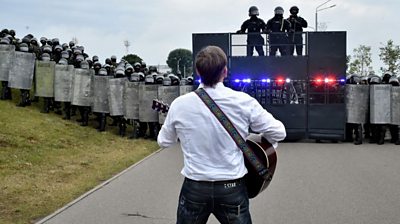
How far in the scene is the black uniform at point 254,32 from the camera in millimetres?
17688

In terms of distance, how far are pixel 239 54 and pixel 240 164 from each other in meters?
14.0

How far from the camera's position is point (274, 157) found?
4.07 m

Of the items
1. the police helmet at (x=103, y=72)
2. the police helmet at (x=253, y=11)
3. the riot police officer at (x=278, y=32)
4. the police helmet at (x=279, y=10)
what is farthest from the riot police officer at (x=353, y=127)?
the police helmet at (x=103, y=72)

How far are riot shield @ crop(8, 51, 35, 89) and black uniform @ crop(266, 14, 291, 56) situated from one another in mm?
7171

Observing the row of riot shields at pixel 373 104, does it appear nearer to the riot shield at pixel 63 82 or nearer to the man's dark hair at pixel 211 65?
the riot shield at pixel 63 82

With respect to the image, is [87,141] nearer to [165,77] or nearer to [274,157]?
[165,77]

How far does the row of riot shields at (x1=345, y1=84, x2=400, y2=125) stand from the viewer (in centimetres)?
1683

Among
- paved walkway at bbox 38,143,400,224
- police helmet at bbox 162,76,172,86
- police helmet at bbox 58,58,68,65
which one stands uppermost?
police helmet at bbox 58,58,68,65

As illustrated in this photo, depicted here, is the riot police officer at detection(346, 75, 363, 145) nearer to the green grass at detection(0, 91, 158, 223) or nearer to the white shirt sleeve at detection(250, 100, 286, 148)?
the green grass at detection(0, 91, 158, 223)

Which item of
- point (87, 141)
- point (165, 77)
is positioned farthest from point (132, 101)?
point (87, 141)

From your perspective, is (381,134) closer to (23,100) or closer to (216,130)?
(23,100)

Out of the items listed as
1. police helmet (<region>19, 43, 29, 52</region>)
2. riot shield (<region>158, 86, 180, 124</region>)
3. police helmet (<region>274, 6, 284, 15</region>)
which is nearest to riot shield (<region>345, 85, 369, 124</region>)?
police helmet (<region>274, 6, 284, 15</region>)

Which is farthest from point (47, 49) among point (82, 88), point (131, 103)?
point (131, 103)

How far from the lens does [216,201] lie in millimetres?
3805
